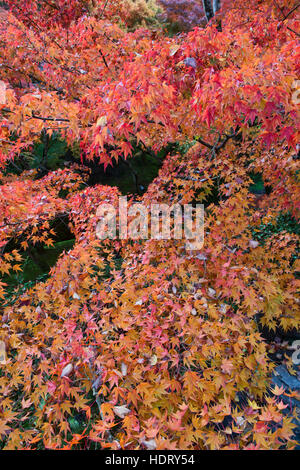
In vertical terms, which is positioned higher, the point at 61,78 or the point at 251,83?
the point at 61,78

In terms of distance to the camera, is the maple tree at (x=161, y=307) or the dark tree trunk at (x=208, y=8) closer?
the maple tree at (x=161, y=307)

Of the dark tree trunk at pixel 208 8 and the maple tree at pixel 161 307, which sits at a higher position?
the dark tree trunk at pixel 208 8

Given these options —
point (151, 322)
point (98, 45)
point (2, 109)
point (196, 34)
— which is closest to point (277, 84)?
point (196, 34)

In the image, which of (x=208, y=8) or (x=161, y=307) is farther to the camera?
(x=208, y=8)

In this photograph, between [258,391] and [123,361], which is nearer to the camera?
[123,361]

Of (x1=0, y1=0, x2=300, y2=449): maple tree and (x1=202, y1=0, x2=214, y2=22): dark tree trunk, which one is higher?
(x1=202, y1=0, x2=214, y2=22): dark tree trunk

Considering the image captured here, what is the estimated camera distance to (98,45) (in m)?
5.67

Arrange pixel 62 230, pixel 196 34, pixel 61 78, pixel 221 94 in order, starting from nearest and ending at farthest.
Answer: pixel 221 94 < pixel 196 34 < pixel 61 78 < pixel 62 230

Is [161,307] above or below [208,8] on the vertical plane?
below

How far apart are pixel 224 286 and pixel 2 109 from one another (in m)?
3.87

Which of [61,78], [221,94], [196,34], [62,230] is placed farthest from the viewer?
[62,230]

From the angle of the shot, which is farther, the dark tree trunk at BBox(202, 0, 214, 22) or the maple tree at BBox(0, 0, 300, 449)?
the dark tree trunk at BBox(202, 0, 214, 22)
